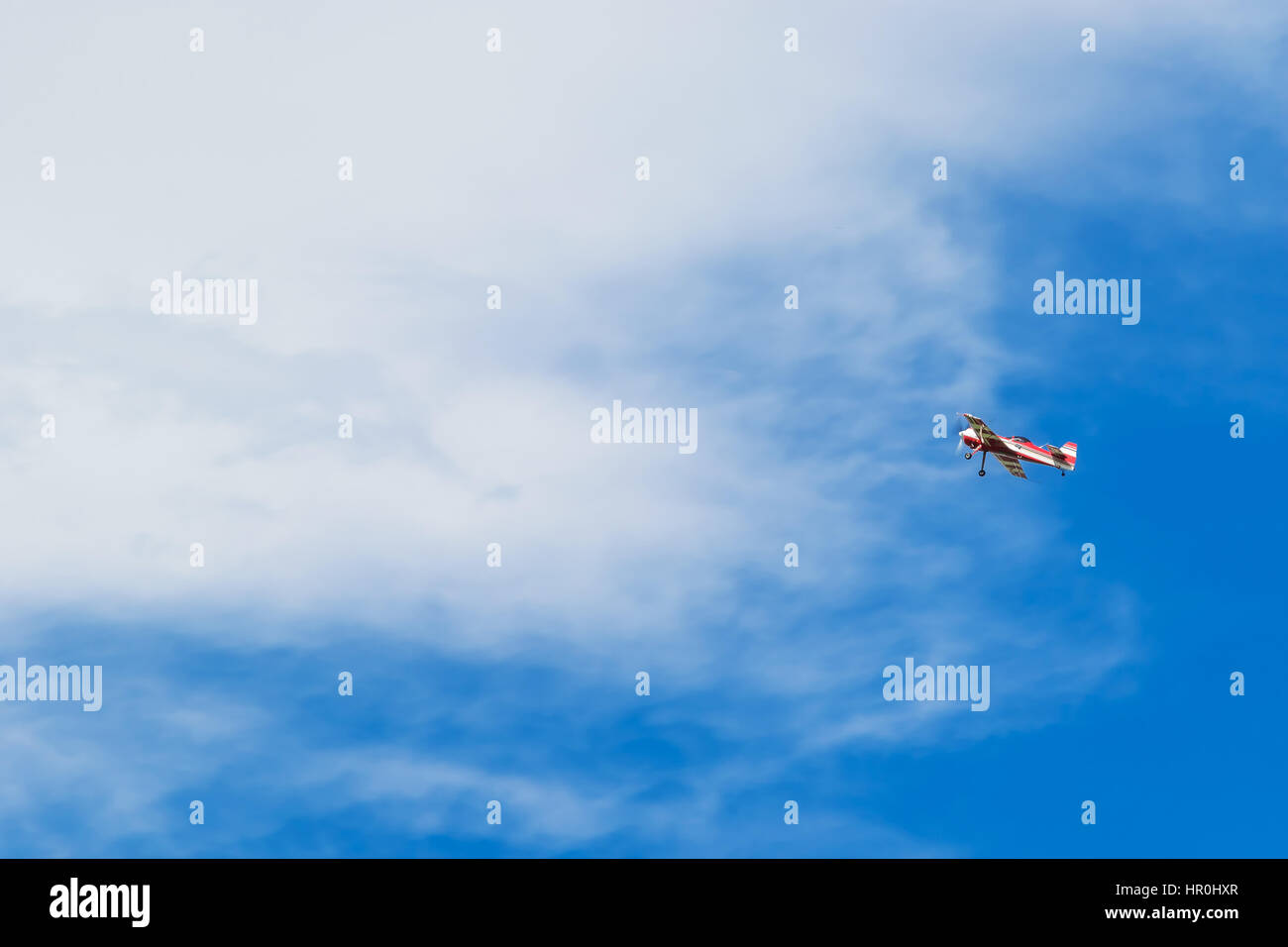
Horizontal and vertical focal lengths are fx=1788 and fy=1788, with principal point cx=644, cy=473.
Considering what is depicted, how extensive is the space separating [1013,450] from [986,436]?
3761mm

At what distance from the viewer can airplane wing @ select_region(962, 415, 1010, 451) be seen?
524 feet

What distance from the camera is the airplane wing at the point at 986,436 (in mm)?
159625

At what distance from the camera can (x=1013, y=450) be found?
16338 cm

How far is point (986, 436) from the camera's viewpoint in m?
161

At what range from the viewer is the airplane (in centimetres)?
16112

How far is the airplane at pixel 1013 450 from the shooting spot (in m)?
161
